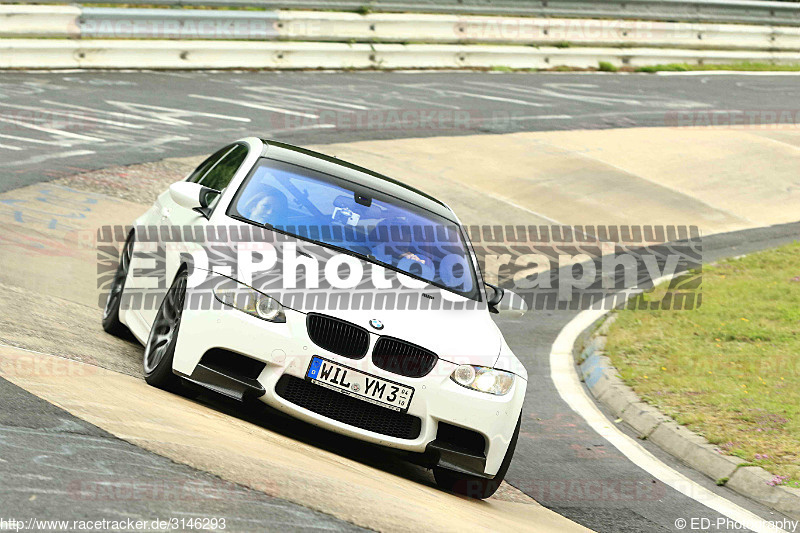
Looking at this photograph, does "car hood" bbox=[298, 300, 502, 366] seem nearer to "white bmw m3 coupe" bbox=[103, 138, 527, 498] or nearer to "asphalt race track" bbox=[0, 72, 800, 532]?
"white bmw m3 coupe" bbox=[103, 138, 527, 498]

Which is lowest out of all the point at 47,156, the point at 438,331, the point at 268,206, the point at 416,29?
the point at 438,331

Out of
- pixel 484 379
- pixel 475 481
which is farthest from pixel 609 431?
pixel 484 379

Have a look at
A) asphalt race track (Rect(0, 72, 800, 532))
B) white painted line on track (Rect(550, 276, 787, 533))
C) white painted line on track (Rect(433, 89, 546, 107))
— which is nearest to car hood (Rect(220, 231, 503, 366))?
asphalt race track (Rect(0, 72, 800, 532))

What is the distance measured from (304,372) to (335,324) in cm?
31

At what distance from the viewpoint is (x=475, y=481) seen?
6.32 metres

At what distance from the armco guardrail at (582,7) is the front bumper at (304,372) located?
15.5 meters

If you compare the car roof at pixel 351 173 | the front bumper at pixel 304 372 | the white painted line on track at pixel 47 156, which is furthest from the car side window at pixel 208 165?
the white painted line on track at pixel 47 156

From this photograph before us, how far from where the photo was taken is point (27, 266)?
30.5 feet

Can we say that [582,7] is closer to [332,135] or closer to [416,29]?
[416,29]

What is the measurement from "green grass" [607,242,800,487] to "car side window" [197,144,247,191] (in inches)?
156

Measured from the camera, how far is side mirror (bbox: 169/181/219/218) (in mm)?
6914

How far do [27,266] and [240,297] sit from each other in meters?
4.14

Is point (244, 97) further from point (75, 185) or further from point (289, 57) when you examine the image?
point (75, 185)

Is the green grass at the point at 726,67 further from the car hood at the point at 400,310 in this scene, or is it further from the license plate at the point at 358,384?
the license plate at the point at 358,384
